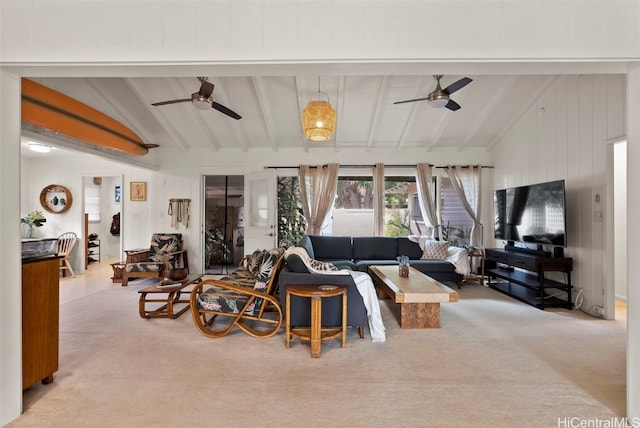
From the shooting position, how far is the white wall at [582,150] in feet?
12.7

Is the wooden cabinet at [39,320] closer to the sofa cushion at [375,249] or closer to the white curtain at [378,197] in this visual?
the sofa cushion at [375,249]

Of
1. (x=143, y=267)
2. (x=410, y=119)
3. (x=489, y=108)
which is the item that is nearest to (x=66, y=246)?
(x=143, y=267)

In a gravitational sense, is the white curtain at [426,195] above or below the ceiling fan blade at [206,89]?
below

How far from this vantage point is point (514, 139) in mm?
5676

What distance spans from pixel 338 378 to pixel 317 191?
4.25 meters

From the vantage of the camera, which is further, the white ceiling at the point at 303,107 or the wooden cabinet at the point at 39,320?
the white ceiling at the point at 303,107

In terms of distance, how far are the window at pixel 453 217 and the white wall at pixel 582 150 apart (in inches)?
58.6

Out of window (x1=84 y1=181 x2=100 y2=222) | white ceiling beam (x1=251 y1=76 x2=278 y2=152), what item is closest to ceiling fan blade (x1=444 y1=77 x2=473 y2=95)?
white ceiling beam (x1=251 y1=76 x2=278 y2=152)

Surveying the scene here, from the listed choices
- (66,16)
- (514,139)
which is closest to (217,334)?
(66,16)

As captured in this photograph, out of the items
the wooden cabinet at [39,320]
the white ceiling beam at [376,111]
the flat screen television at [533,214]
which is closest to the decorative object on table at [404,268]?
the flat screen television at [533,214]

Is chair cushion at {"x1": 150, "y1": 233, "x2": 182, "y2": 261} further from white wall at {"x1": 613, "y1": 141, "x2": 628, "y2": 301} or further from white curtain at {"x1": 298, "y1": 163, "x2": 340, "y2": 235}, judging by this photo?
white wall at {"x1": 613, "y1": 141, "x2": 628, "y2": 301}

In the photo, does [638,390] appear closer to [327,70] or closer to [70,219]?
[327,70]

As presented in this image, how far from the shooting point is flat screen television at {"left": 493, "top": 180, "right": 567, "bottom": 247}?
13.8ft

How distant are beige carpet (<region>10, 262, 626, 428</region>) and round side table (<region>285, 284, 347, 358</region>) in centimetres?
13
